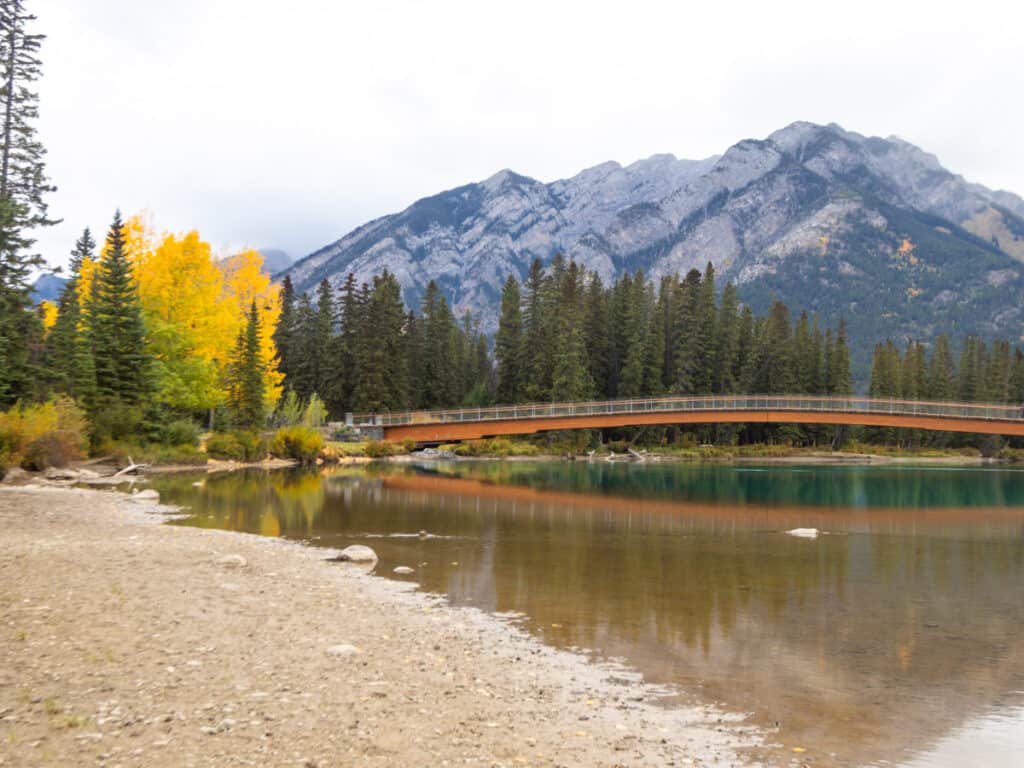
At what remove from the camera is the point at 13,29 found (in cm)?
3734

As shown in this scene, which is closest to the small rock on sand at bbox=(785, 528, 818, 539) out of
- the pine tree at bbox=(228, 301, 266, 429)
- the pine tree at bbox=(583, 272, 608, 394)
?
the pine tree at bbox=(228, 301, 266, 429)

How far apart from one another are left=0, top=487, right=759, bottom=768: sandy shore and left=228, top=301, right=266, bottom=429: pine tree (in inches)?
1485

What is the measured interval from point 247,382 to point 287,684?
45.5 metres

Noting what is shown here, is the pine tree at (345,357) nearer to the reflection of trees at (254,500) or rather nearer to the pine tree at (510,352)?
the pine tree at (510,352)

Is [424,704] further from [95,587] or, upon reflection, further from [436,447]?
[436,447]

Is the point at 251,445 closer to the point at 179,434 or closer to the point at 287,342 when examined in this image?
the point at 179,434

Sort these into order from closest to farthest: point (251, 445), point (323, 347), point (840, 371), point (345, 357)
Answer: point (251, 445) < point (345, 357) < point (323, 347) < point (840, 371)

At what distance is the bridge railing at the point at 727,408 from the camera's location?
58281 millimetres

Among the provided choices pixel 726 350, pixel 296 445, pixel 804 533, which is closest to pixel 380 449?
pixel 296 445

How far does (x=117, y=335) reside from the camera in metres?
40.1

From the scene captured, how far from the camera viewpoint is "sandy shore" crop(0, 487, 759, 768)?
6.59 meters

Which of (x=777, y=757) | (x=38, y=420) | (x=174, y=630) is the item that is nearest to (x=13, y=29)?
(x=38, y=420)

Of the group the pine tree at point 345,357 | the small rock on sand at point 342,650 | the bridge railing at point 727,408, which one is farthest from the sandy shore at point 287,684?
the pine tree at point 345,357

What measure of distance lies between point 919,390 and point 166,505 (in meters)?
104
